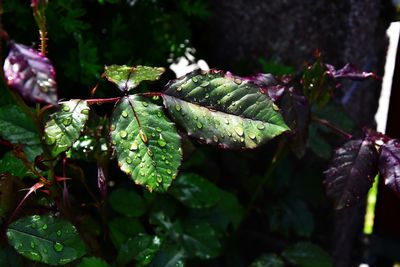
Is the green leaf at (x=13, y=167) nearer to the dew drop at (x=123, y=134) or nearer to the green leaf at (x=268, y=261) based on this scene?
the dew drop at (x=123, y=134)

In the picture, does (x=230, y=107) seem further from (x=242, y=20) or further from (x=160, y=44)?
(x=242, y=20)

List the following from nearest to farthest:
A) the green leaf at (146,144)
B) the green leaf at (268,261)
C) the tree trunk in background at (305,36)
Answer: the green leaf at (146,144), the green leaf at (268,261), the tree trunk in background at (305,36)

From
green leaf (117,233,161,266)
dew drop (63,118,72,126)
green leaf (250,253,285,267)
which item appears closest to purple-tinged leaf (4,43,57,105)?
dew drop (63,118,72,126)

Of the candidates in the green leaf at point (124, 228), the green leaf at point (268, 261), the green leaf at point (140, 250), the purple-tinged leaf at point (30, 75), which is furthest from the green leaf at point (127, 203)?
the purple-tinged leaf at point (30, 75)

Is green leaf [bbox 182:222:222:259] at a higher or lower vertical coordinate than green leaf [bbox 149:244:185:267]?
higher

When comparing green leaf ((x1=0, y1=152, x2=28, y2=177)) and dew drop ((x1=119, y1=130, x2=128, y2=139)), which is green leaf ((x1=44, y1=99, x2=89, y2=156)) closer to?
dew drop ((x1=119, y1=130, x2=128, y2=139))

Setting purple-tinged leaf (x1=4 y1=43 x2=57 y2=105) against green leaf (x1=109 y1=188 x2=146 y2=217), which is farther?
green leaf (x1=109 y1=188 x2=146 y2=217)

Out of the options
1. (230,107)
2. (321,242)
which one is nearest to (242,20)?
(321,242)
